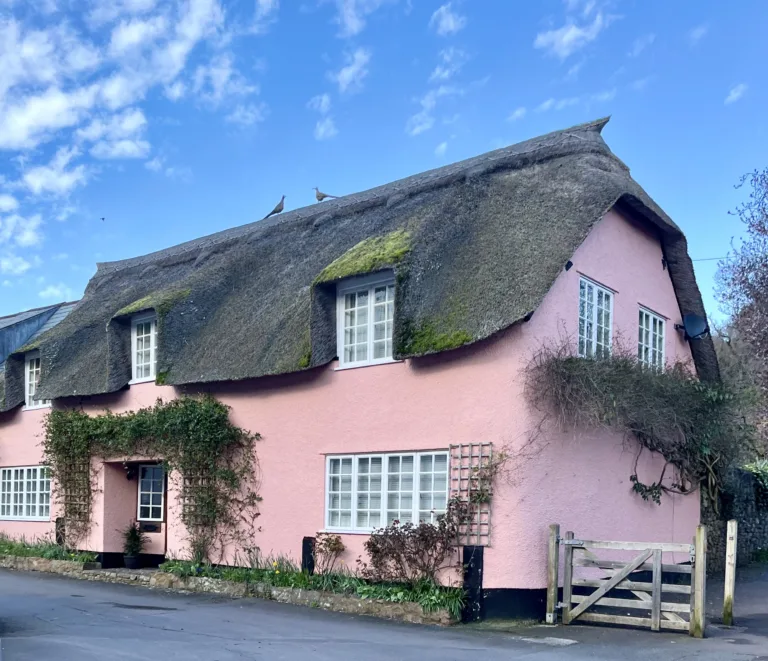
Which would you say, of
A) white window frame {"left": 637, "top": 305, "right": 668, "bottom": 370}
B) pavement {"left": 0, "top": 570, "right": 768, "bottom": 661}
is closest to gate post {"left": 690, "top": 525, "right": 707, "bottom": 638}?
pavement {"left": 0, "top": 570, "right": 768, "bottom": 661}

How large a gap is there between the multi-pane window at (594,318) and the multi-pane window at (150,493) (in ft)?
31.6

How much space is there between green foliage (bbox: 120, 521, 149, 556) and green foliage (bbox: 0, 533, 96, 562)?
0.73 m

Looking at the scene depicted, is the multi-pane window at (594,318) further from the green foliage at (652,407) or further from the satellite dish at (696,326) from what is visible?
the satellite dish at (696,326)

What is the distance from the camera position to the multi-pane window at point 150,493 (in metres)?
19.2

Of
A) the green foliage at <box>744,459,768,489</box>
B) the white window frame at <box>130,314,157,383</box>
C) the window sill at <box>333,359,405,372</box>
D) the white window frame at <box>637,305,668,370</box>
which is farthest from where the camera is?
the green foliage at <box>744,459,768,489</box>

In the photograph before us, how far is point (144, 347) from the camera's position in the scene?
1888 cm

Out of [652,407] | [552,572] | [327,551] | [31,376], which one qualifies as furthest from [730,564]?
[31,376]

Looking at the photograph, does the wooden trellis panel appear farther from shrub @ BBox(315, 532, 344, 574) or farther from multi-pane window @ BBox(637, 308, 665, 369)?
multi-pane window @ BBox(637, 308, 665, 369)

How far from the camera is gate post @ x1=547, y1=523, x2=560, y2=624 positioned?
1230 centimetres

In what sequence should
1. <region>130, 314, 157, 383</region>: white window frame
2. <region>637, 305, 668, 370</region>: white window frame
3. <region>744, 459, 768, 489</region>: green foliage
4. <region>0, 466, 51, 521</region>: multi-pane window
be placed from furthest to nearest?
<region>0, 466, 51, 521</region>: multi-pane window → <region>744, 459, 768, 489</region>: green foliage → <region>130, 314, 157, 383</region>: white window frame → <region>637, 305, 668, 370</region>: white window frame

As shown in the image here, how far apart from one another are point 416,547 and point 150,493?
338 inches

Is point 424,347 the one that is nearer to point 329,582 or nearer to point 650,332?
point 329,582

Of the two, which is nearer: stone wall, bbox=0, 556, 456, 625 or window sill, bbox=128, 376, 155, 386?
stone wall, bbox=0, 556, 456, 625

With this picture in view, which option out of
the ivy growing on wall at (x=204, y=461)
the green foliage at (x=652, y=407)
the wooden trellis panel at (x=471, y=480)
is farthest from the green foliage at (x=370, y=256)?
the ivy growing on wall at (x=204, y=461)
